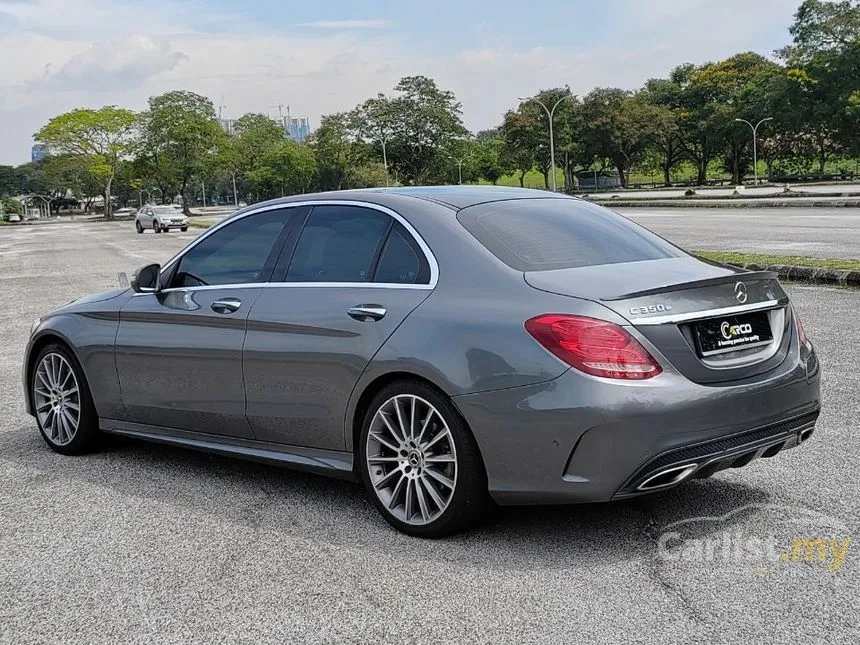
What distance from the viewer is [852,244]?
60.1 feet

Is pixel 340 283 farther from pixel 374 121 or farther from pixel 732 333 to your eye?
pixel 374 121

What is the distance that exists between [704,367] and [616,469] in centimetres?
56

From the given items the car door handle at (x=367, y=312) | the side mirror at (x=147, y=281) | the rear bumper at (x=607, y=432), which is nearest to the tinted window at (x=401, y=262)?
the car door handle at (x=367, y=312)

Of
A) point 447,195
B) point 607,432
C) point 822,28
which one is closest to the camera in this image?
point 607,432

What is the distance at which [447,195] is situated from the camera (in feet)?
16.5

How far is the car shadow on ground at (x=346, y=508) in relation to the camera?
419 cm

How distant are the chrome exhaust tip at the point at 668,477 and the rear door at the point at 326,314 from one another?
1253 millimetres

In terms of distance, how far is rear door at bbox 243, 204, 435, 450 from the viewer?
14.8ft

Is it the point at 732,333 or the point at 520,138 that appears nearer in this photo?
the point at 732,333

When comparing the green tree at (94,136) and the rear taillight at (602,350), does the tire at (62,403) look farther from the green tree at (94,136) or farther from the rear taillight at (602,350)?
the green tree at (94,136)

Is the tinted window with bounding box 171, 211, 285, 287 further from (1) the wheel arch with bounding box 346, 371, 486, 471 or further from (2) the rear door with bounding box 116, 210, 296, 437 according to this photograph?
(1) the wheel arch with bounding box 346, 371, 486, 471

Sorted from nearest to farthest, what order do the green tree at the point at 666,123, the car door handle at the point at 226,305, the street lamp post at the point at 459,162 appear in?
1. the car door handle at the point at 226,305
2. the green tree at the point at 666,123
3. the street lamp post at the point at 459,162

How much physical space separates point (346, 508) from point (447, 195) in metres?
1.64

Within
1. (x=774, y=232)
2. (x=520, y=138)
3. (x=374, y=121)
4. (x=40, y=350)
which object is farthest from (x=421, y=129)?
(x=40, y=350)
